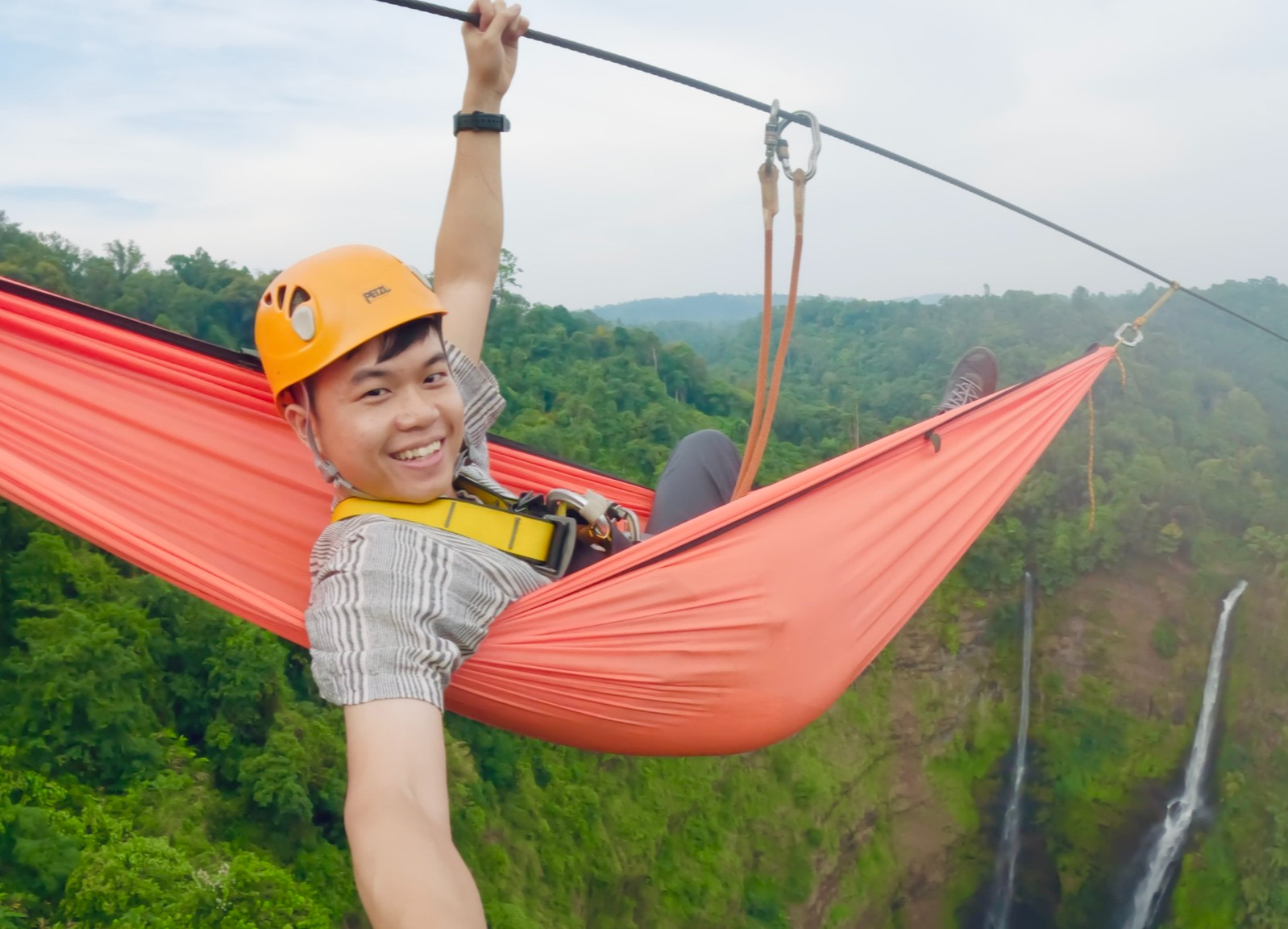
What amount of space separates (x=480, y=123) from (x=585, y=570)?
59 cm

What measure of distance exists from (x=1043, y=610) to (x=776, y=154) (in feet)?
46.3

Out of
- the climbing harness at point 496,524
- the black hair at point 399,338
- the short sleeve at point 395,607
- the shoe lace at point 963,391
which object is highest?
the shoe lace at point 963,391

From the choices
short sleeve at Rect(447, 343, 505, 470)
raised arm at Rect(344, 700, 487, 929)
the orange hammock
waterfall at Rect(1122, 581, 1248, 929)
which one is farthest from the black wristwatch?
waterfall at Rect(1122, 581, 1248, 929)

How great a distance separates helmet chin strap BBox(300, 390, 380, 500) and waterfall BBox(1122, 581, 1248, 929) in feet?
43.2

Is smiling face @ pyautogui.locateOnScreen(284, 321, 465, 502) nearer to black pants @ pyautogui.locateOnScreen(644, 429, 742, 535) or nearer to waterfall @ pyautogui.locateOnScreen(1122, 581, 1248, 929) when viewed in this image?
black pants @ pyautogui.locateOnScreen(644, 429, 742, 535)

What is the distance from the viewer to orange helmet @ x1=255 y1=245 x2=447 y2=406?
104 centimetres

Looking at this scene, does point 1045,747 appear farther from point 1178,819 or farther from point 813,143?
point 813,143

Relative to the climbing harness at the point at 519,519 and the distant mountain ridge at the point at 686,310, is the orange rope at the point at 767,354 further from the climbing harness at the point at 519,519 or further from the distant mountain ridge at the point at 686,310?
the distant mountain ridge at the point at 686,310

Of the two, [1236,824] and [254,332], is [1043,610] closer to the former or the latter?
[1236,824]

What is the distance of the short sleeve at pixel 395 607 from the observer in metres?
0.85

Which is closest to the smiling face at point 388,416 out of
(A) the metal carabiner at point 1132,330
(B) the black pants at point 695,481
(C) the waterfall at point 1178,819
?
(B) the black pants at point 695,481

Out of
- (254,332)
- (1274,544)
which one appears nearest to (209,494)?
(254,332)

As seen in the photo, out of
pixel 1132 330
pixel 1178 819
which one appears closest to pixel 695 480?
pixel 1132 330

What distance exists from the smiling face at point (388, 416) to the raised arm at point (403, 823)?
0.99 feet
